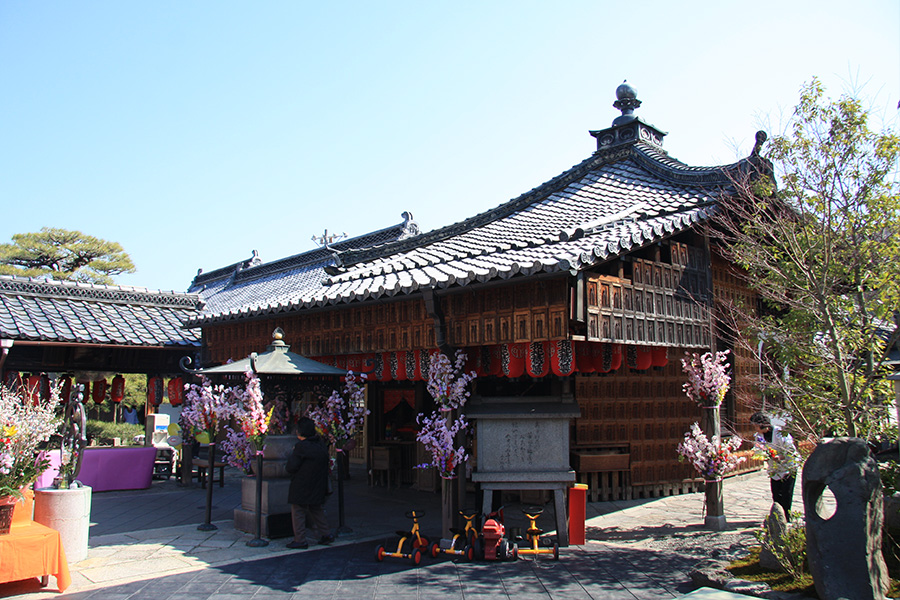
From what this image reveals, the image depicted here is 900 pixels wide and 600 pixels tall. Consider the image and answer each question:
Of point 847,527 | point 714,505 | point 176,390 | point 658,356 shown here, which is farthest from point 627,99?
point 176,390

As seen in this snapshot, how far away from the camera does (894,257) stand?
7031mm

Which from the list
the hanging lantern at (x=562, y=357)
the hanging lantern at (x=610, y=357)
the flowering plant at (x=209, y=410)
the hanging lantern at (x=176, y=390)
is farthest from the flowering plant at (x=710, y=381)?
the hanging lantern at (x=176, y=390)

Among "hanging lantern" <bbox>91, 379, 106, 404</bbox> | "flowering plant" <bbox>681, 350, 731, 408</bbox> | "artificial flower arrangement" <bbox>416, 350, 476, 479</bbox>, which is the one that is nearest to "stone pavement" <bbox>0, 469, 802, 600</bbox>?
"artificial flower arrangement" <bbox>416, 350, 476, 479</bbox>

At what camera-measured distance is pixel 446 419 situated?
838 centimetres

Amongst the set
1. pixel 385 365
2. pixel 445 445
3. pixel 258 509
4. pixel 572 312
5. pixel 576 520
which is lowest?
pixel 576 520

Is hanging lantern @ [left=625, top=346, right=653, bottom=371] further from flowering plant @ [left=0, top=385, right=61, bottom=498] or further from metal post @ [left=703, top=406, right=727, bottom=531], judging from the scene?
flowering plant @ [left=0, top=385, right=61, bottom=498]

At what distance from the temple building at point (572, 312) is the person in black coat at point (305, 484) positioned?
2.11 meters

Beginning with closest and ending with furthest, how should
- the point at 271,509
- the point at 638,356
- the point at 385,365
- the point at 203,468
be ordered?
1. the point at 271,509
2. the point at 638,356
3. the point at 385,365
4. the point at 203,468

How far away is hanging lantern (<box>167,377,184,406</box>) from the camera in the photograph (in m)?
14.6

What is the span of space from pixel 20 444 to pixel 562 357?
6029 millimetres

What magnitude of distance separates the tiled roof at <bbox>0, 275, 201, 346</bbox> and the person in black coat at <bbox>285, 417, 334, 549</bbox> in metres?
6.86

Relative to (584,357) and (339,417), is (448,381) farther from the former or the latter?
(339,417)

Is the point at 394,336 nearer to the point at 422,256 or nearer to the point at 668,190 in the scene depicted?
the point at 422,256

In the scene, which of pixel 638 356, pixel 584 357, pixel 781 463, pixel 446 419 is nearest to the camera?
pixel 781 463
